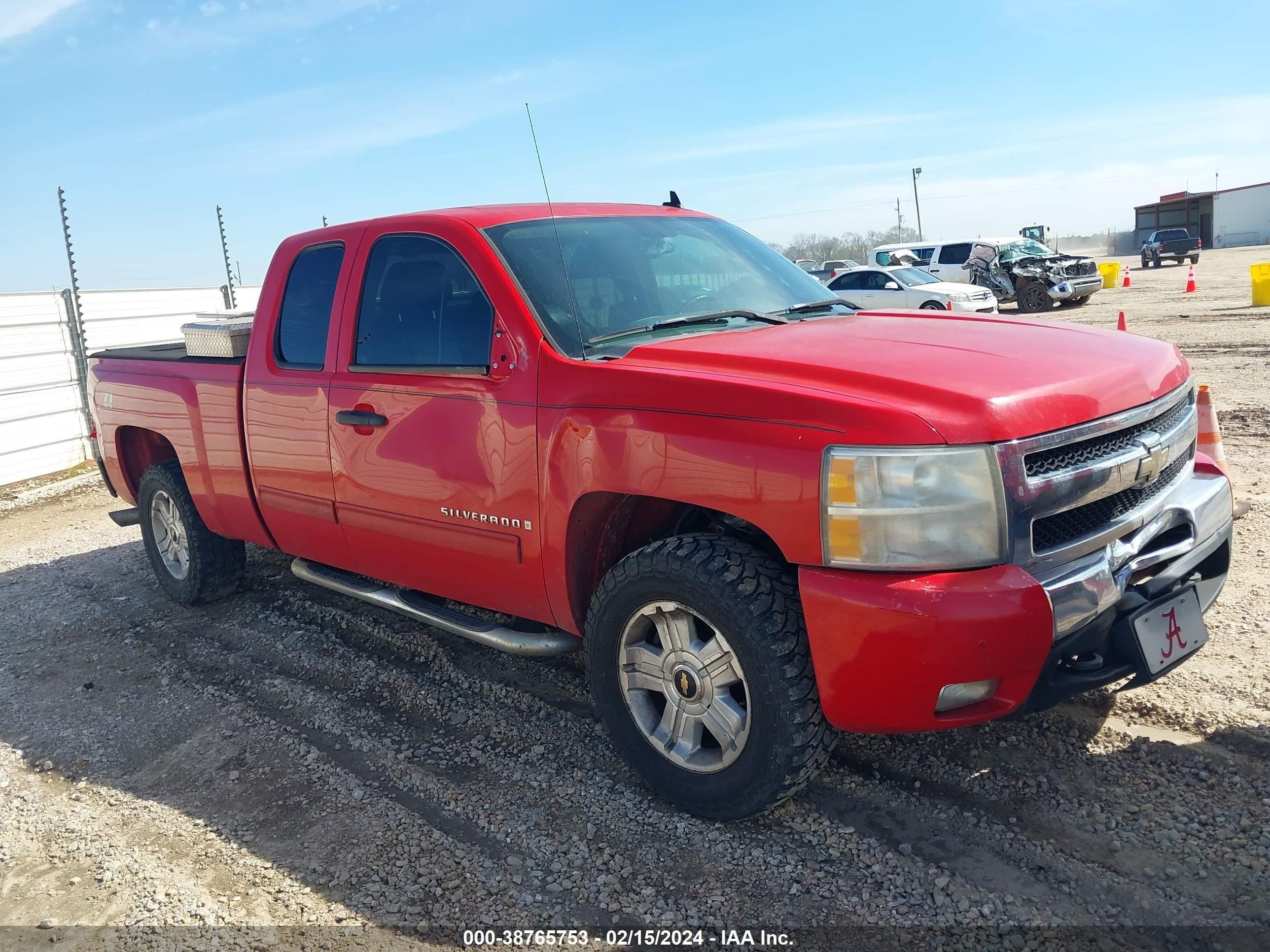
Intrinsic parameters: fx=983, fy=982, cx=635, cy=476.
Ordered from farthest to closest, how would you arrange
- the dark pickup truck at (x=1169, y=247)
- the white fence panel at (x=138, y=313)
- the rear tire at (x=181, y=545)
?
the dark pickup truck at (x=1169, y=247)
the white fence panel at (x=138, y=313)
the rear tire at (x=181, y=545)

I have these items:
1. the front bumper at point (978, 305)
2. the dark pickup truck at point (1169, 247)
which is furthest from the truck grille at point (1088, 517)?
the dark pickup truck at point (1169, 247)

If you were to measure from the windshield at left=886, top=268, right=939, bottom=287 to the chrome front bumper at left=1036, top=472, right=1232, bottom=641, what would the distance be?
17.8 m

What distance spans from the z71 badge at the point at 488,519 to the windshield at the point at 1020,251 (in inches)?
849

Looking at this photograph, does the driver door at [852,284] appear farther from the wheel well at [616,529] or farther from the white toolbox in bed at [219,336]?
the wheel well at [616,529]

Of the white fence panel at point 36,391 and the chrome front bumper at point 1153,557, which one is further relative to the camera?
the white fence panel at point 36,391

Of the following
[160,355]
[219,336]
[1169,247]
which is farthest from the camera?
[1169,247]

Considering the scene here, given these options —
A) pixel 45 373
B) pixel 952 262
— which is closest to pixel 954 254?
pixel 952 262

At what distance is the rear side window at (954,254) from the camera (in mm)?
23984

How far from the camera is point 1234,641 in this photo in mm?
3959

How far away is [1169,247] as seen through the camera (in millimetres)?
44156

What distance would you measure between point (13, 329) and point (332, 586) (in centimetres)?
894

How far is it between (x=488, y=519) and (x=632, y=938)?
149cm

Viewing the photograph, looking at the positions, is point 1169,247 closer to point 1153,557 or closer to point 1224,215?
point 1224,215

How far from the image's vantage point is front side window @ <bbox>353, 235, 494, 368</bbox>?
11.8 feet
